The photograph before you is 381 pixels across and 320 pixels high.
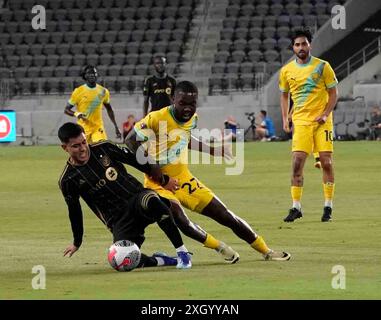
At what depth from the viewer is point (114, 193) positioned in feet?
36.2

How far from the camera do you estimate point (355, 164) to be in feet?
86.5

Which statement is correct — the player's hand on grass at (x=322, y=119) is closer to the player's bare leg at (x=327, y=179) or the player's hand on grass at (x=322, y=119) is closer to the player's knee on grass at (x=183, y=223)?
the player's bare leg at (x=327, y=179)

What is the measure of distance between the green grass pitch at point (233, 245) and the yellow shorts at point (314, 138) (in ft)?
3.12

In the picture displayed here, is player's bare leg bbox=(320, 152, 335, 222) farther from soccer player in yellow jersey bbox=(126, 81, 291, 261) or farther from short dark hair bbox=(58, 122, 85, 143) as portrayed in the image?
short dark hair bbox=(58, 122, 85, 143)

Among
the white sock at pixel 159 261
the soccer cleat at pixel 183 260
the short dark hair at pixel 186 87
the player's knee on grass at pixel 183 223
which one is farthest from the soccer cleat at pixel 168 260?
the short dark hair at pixel 186 87

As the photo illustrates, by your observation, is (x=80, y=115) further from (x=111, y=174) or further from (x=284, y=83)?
(x=111, y=174)

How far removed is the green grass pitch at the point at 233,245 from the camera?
947cm

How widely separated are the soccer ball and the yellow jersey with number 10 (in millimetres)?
5934

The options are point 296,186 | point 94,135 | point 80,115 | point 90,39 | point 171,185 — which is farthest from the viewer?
point 90,39

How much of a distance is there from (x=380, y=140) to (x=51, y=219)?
21558mm

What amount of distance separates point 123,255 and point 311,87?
6305 millimetres

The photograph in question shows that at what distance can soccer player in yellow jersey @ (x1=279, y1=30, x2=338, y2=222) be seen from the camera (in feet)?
52.5

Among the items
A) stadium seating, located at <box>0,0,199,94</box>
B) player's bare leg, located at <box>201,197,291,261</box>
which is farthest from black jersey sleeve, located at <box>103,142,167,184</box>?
stadium seating, located at <box>0,0,199,94</box>

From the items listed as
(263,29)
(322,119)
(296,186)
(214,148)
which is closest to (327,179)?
(296,186)
